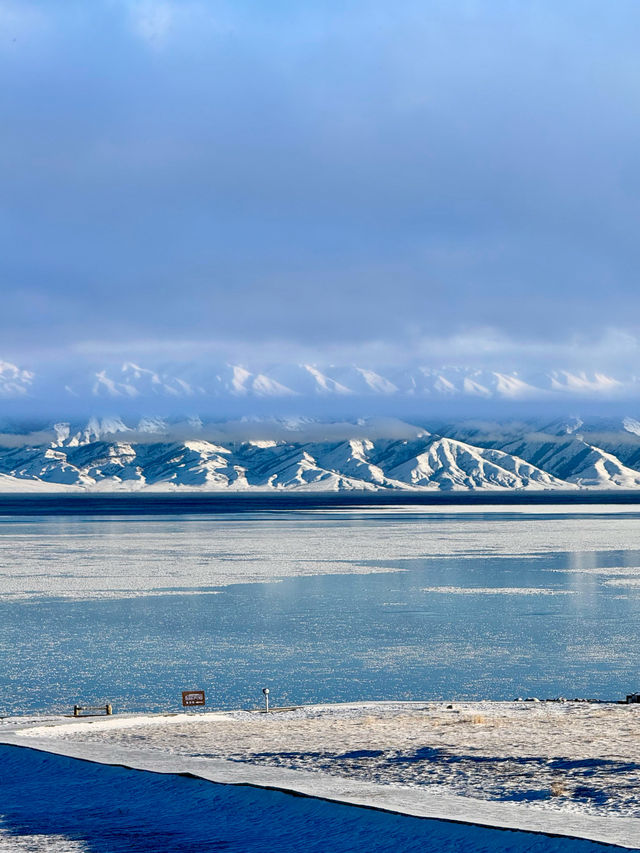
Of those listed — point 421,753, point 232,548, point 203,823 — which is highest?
point 232,548

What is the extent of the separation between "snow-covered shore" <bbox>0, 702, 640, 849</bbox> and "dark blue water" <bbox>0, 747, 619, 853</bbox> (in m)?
0.50

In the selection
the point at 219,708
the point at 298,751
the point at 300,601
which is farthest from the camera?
the point at 300,601

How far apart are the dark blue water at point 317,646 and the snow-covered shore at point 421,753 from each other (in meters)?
7.18

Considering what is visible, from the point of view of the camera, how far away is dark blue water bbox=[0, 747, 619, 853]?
2094 cm

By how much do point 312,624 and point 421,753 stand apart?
36.6 meters

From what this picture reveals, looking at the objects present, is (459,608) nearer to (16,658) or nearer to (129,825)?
(16,658)

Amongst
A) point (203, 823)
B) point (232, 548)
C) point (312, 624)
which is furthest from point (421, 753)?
point (232, 548)

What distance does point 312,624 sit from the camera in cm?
6675

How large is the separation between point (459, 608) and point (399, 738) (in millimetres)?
41008

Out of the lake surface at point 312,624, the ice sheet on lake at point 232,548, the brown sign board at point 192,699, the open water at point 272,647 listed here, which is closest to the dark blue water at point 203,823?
the open water at point 272,647

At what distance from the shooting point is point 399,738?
3281 centimetres

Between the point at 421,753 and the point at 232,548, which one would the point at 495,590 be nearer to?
the point at 232,548

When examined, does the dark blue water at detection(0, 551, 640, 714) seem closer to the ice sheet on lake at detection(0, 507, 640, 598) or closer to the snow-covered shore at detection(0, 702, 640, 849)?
the snow-covered shore at detection(0, 702, 640, 849)

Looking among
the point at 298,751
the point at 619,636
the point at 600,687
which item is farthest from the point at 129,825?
the point at 619,636
